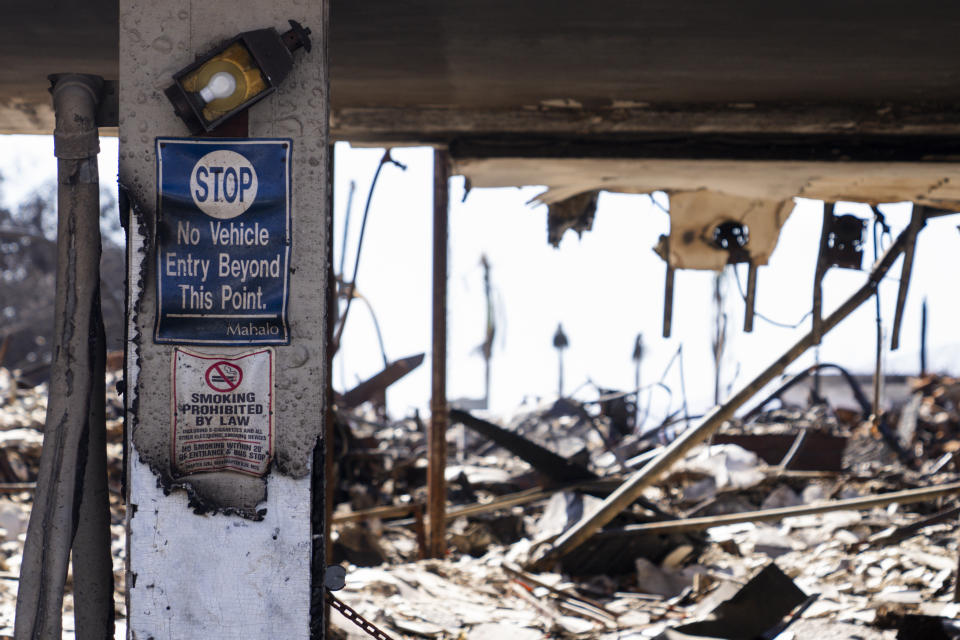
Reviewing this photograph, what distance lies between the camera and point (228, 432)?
2168 mm

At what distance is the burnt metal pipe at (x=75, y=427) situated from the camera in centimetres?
223

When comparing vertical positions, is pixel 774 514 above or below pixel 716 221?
below

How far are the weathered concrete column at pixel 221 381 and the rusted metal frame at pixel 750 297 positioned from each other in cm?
386

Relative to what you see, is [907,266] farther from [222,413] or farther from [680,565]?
[222,413]

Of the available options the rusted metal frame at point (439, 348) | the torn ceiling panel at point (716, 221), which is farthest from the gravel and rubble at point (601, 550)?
the torn ceiling panel at point (716, 221)

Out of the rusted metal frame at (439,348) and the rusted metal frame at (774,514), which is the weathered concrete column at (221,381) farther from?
the rusted metal frame at (774,514)

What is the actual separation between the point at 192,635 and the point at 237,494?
0.39 metres

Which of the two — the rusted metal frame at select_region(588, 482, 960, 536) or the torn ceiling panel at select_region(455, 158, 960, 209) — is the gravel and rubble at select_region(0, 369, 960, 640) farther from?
the torn ceiling panel at select_region(455, 158, 960, 209)

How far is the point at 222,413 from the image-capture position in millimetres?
2166

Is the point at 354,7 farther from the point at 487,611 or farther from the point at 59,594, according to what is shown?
the point at 487,611

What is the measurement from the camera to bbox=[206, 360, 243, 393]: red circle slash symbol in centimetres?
217

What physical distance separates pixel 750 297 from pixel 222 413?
4.13m

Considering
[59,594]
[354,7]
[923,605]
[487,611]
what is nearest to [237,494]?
[59,594]

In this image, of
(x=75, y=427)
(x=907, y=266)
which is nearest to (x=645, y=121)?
(x=907, y=266)
